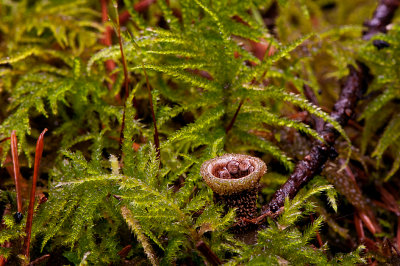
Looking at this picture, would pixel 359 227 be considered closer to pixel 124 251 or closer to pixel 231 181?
pixel 231 181

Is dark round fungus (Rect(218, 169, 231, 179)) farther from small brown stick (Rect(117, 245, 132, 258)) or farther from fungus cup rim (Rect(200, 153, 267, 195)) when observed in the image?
small brown stick (Rect(117, 245, 132, 258))

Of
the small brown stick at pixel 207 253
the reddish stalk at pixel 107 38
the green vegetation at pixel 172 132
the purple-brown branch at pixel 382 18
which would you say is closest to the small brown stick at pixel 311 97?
the green vegetation at pixel 172 132

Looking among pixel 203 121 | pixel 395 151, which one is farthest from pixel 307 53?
pixel 203 121

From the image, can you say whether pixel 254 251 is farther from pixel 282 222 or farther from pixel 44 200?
pixel 44 200

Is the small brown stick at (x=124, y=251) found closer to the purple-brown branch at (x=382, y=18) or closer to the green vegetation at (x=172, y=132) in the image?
the green vegetation at (x=172, y=132)

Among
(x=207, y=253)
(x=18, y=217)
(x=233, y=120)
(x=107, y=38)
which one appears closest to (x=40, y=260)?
(x=18, y=217)

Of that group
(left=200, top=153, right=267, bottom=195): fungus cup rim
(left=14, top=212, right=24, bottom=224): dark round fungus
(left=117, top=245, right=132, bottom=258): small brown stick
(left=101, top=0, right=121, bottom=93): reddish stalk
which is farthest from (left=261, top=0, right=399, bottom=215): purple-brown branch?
(left=101, top=0, right=121, bottom=93): reddish stalk
